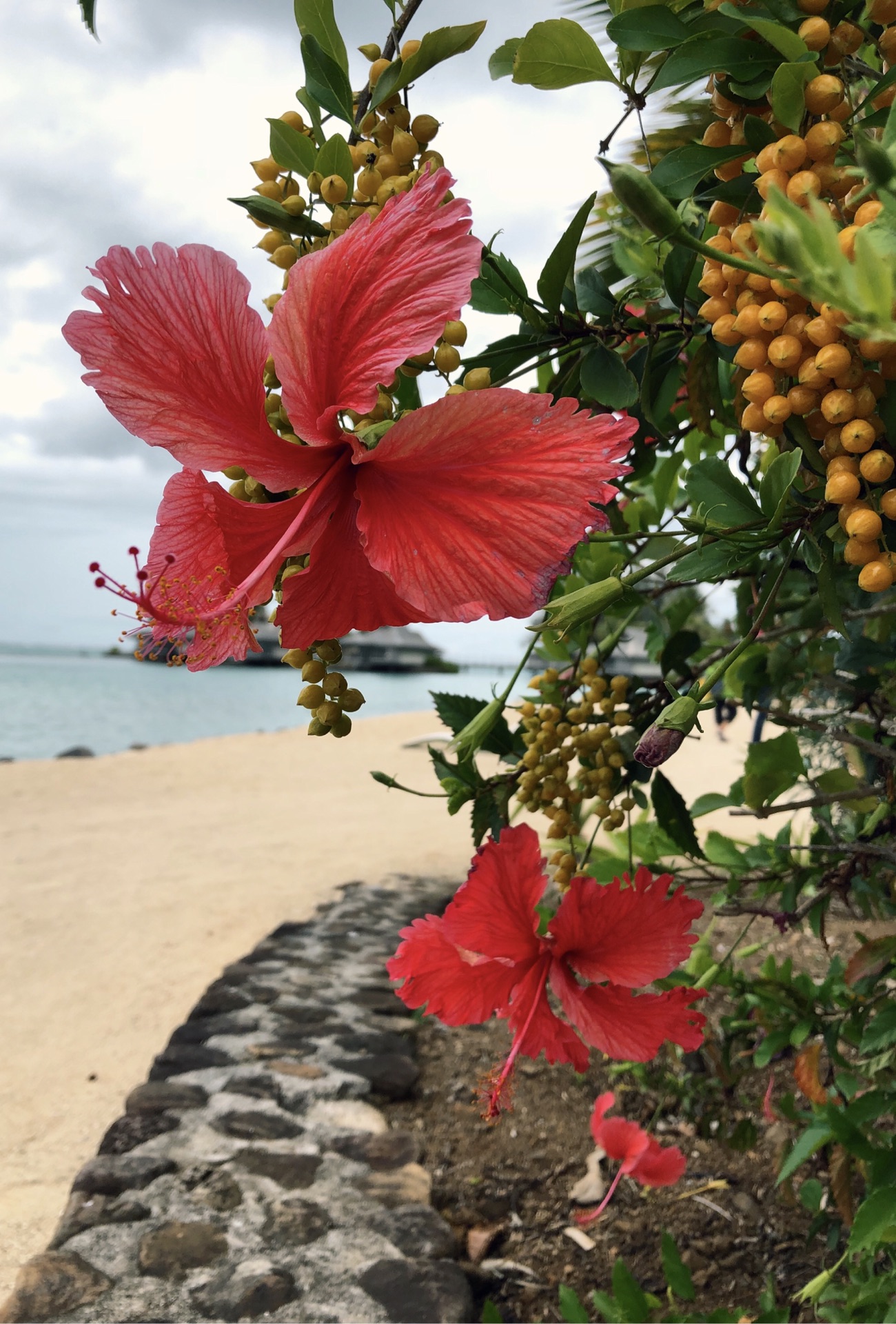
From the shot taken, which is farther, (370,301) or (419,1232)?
(419,1232)

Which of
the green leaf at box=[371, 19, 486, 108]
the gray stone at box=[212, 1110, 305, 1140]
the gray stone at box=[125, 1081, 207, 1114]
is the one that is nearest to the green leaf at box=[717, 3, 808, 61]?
the green leaf at box=[371, 19, 486, 108]

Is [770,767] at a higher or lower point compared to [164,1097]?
higher

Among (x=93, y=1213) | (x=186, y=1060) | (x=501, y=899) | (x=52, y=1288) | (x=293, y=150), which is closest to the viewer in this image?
(x=293, y=150)

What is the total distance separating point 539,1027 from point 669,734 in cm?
38

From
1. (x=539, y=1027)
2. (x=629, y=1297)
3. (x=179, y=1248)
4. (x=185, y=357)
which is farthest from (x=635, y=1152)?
(x=185, y=357)

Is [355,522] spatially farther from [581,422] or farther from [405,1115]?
[405,1115]

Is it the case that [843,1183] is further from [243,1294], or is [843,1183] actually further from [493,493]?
[493,493]

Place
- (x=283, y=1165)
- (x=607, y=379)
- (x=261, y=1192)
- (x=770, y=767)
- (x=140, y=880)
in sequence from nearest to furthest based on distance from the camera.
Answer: (x=607, y=379) → (x=770, y=767) → (x=261, y=1192) → (x=283, y=1165) → (x=140, y=880)

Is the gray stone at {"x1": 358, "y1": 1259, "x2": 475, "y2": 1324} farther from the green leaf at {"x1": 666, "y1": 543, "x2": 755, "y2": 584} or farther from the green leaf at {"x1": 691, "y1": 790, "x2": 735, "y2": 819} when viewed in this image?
the green leaf at {"x1": 666, "y1": 543, "x2": 755, "y2": 584}

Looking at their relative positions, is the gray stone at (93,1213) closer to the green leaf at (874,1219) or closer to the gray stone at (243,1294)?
the gray stone at (243,1294)

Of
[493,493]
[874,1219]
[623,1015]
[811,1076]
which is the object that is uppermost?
[493,493]

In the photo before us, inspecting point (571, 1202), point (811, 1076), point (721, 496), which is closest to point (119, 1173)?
point (571, 1202)

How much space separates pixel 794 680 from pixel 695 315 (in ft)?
2.45

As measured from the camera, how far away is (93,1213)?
1.76 m
